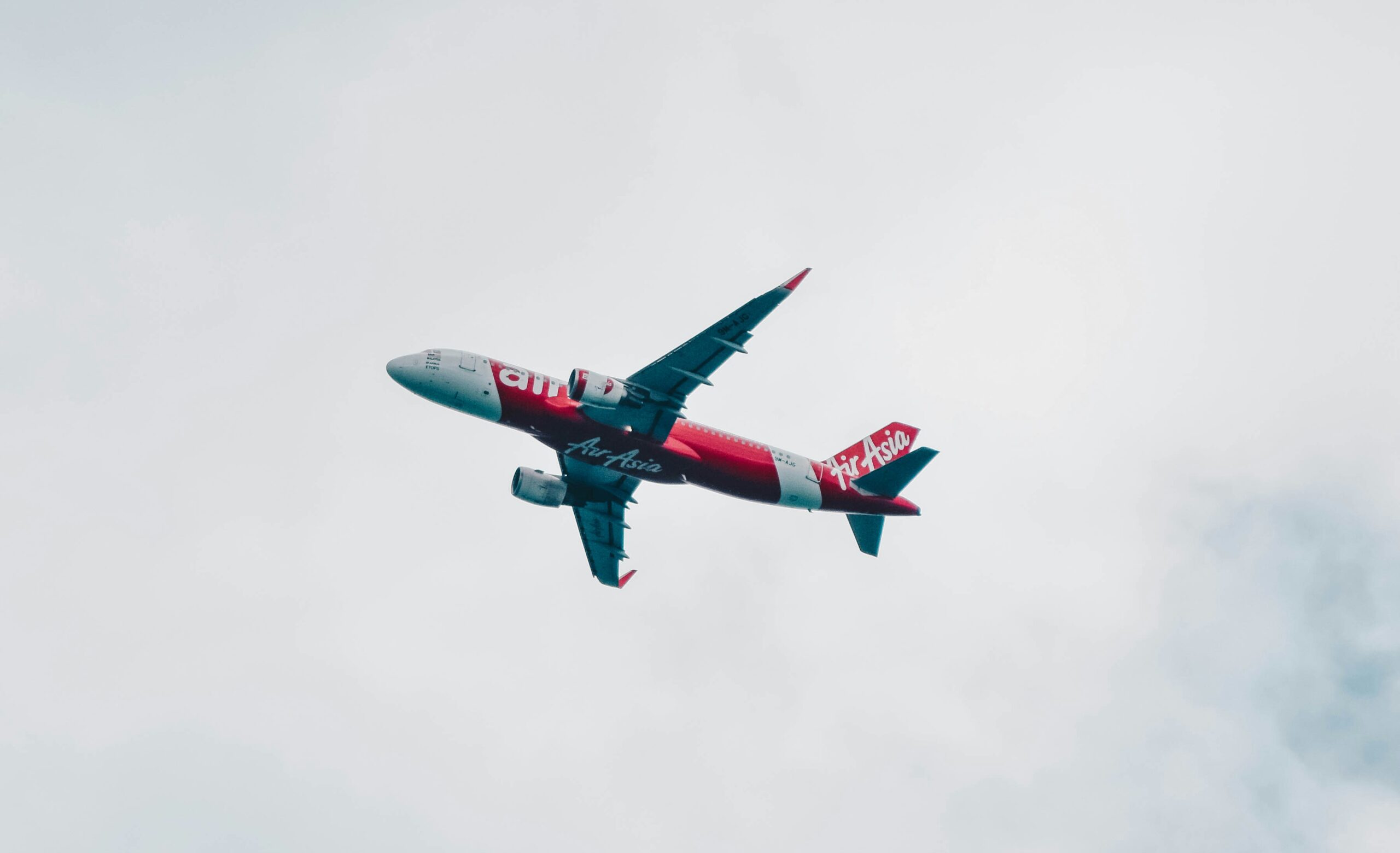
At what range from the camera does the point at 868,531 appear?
6394cm

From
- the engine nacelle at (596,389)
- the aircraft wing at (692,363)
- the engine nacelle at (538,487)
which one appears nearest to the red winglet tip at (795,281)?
the aircraft wing at (692,363)

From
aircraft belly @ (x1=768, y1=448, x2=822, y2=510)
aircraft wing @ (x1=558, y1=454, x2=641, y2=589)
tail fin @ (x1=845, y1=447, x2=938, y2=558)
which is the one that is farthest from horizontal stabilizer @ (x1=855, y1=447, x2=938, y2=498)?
aircraft wing @ (x1=558, y1=454, x2=641, y2=589)

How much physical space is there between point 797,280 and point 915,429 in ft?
66.9

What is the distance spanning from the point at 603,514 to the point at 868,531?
16025 millimetres

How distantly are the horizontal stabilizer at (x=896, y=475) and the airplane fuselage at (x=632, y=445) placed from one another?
543mm

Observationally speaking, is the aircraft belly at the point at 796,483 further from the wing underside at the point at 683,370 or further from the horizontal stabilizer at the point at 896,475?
the wing underside at the point at 683,370

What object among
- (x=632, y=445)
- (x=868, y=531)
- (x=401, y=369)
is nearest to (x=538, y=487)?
(x=632, y=445)

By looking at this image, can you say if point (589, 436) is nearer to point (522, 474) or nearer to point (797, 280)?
point (522, 474)

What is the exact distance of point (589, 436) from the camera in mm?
56656

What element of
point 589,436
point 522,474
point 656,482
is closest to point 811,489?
point 656,482

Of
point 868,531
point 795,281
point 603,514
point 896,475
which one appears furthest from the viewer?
→ point 603,514

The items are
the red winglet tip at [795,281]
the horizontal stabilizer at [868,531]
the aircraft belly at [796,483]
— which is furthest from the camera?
the horizontal stabilizer at [868,531]

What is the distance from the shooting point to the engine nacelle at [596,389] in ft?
178

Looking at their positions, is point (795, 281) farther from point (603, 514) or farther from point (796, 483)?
point (603, 514)
